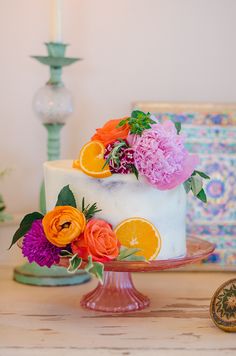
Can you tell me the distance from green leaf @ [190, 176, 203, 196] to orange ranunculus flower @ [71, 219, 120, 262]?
0.15 meters

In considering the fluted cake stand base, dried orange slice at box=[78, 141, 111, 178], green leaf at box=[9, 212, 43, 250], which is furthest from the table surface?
dried orange slice at box=[78, 141, 111, 178]

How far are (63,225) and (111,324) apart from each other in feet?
0.55

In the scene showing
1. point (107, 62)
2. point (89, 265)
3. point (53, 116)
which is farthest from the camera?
point (107, 62)

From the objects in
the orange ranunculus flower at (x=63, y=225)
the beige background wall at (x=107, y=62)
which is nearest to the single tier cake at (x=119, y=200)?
the orange ranunculus flower at (x=63, y=225)

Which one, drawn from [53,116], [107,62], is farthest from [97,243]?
[107,62]

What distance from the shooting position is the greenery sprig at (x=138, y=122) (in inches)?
46.8

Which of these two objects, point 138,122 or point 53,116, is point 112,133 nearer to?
point 138,122

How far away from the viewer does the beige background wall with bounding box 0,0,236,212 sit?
→ 5.23ft

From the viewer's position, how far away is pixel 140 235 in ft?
3.93

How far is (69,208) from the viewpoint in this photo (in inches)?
46.2

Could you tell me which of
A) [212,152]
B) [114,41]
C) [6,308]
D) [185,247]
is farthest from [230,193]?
[6,308]

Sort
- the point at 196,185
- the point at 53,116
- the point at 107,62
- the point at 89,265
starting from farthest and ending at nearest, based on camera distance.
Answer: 1. the point at 107,62
2. the point at 53,116
3. the point at 196,185
4. the point at 89,265

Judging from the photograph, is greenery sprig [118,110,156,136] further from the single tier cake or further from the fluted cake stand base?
the fluted cake stand base

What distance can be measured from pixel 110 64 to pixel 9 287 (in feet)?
1.61
